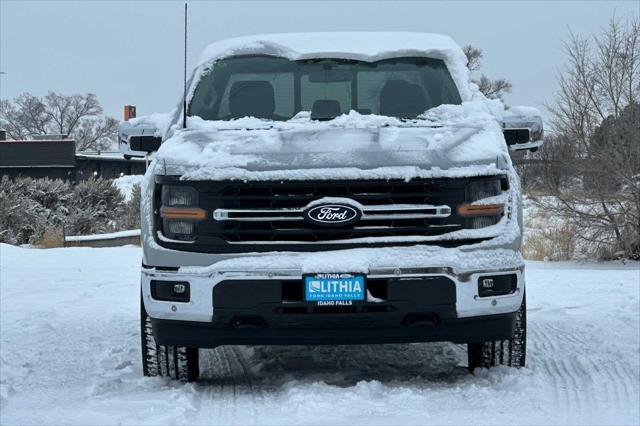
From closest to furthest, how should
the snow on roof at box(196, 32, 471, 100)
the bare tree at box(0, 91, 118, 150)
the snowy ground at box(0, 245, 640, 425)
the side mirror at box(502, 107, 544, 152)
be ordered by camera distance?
the snowy ground at box(0, 245, 640, 425) → the side mirror at box(502, 107, 544, 152) → the snow on roof at box(196, 32, 471, 100) → the bare tree at box(0, 91, 118, 150)

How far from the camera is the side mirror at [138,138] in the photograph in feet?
A: 16.4

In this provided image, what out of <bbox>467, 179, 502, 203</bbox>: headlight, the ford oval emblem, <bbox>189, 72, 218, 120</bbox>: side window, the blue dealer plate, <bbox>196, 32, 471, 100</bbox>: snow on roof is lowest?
the blue dealer plate

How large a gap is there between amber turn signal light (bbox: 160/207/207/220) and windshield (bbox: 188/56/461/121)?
1.25 metres

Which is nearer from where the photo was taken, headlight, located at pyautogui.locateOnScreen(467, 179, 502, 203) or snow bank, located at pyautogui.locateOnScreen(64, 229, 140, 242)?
headlight, located at pyautogui.locateOnScreen(467, 179, 502, 203)

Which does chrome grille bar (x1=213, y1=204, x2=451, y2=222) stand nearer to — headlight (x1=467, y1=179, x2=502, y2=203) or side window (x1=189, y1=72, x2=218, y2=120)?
headlight (x1=467, y1=179, x2=502, y2=203)

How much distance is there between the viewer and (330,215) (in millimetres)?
3779

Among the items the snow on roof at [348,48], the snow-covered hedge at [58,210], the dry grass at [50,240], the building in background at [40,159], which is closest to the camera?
the snow on roof at [348,48]

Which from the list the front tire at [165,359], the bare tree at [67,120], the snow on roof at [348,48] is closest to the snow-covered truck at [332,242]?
the front tire at [165,359]

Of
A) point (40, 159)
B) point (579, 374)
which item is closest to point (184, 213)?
point (579, 374)

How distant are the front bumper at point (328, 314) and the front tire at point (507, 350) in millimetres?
371

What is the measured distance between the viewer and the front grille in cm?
379

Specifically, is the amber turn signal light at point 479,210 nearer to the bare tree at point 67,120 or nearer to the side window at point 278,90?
the side window at point 278,90

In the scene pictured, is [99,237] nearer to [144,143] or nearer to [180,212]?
[144,143]

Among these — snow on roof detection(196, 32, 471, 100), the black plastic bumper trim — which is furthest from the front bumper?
snow on roof detection(196, 32, 471, 100)
